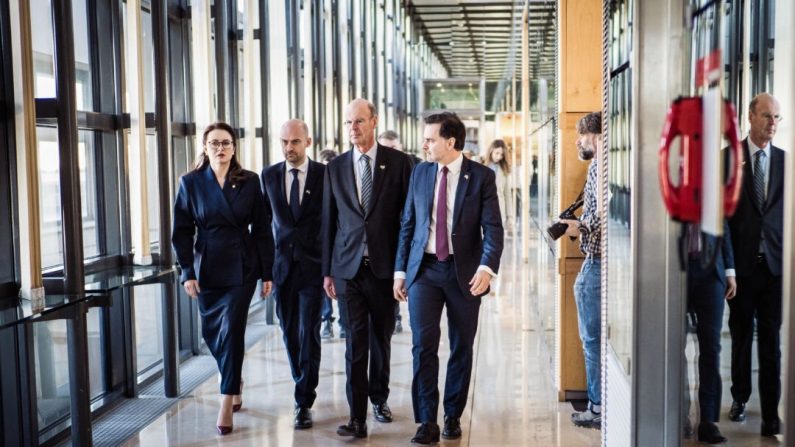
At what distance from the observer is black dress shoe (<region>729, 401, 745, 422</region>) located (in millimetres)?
1736

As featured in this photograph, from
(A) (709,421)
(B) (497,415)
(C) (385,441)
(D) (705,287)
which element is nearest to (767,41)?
(D) (705,287)

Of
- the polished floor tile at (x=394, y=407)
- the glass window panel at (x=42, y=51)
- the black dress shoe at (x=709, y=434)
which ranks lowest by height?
the polished floor tile at (x=394, y=407)

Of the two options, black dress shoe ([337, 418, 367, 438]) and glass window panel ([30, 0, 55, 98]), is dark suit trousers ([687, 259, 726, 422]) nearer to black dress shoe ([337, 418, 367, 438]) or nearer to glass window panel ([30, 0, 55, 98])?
black dress shoe ([337, 418, 367, 438])

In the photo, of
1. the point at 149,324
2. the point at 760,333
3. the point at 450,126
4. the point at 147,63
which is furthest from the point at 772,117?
the point at 149,324

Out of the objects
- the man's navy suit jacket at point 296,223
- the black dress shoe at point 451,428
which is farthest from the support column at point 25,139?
the black dress shoe at point 451,428

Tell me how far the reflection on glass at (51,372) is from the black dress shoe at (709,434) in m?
3.40

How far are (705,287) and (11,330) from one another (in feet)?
10.7

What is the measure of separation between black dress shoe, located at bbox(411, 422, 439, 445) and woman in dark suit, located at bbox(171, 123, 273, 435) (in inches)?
40.0

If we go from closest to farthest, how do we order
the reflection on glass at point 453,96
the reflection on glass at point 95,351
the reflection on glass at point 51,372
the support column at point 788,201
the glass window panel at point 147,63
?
the support column at point 788,201, the reflection on glass at point 51,372, the reflection on glass at point 95,351, the glass window panel at point 147,63, the reflection on glass at point 453,96

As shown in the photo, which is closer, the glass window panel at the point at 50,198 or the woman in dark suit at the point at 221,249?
the glass window panel at the point at 50,198

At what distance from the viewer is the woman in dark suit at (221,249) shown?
4.79m

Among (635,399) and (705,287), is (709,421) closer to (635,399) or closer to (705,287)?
(705,287)

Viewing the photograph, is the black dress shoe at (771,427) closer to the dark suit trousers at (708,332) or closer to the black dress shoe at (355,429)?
the dark suit trousers at (708,332)

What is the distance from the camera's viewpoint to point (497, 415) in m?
5.10
